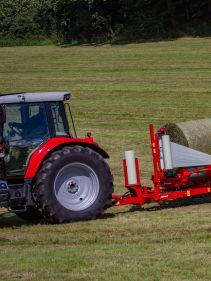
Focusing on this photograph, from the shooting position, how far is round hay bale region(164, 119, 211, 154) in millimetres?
12305

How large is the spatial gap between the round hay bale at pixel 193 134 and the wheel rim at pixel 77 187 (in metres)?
2.13

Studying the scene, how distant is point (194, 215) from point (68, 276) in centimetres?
355

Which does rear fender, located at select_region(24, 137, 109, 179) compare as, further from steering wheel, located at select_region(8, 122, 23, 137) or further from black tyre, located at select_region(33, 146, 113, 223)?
steering wheel, located at select_region(8, 122, 23, 137)

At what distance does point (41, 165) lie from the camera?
10.5 m

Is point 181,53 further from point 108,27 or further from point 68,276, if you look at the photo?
point 68,276

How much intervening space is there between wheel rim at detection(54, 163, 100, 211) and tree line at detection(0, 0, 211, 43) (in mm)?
34849

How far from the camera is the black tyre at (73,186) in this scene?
10422mm

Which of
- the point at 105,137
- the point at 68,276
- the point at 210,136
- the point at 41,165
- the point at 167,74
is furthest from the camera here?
the point at 167,74

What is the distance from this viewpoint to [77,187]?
10859mm

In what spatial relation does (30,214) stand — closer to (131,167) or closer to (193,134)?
(131,167)

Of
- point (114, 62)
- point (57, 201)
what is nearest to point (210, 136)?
point (57, 201)

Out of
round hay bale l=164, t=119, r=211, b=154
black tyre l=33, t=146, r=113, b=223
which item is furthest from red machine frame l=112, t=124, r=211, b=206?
round hay bale l=164, t=119, r=211, b=154

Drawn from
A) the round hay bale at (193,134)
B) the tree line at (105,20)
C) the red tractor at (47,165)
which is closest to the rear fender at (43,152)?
the red tractor at (47,165)

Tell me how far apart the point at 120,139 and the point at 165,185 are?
300 inches
